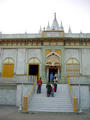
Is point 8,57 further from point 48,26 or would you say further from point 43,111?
point 48,26

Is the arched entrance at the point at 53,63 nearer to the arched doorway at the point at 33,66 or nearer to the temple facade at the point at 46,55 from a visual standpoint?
the temple facade at the point at 46,55

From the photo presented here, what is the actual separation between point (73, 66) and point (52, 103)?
9826 millimetres

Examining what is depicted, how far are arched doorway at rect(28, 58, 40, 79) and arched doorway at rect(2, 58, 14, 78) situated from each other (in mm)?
2780

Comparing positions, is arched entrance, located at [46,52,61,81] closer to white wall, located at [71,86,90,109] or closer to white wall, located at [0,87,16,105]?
white wall, located at [71,86,90,109]

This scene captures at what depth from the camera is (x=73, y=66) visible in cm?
2364

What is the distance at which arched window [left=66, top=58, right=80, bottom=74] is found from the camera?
76.9ft

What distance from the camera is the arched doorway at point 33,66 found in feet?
78.9

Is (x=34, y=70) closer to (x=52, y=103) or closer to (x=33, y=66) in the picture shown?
(x=33, y=66)

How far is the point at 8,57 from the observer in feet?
81.1

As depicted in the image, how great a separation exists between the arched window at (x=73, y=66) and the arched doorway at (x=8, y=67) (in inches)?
338

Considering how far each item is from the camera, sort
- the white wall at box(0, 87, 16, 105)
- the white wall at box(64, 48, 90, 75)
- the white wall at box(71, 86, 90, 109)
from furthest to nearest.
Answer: the white wall at box(64, 48, 90, 75) → the white wall at box(0, 87, 16, 105) → the white wall at box(71, 86, 90, 109)

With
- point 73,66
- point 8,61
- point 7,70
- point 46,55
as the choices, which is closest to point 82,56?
point 73,66

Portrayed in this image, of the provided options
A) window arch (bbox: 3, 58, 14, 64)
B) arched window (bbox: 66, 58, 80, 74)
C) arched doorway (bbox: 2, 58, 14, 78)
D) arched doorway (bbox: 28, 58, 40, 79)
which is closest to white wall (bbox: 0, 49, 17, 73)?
window arch (bbox: 3, 58, 14, 64)

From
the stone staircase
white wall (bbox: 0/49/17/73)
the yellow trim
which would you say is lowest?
the stone staircase
